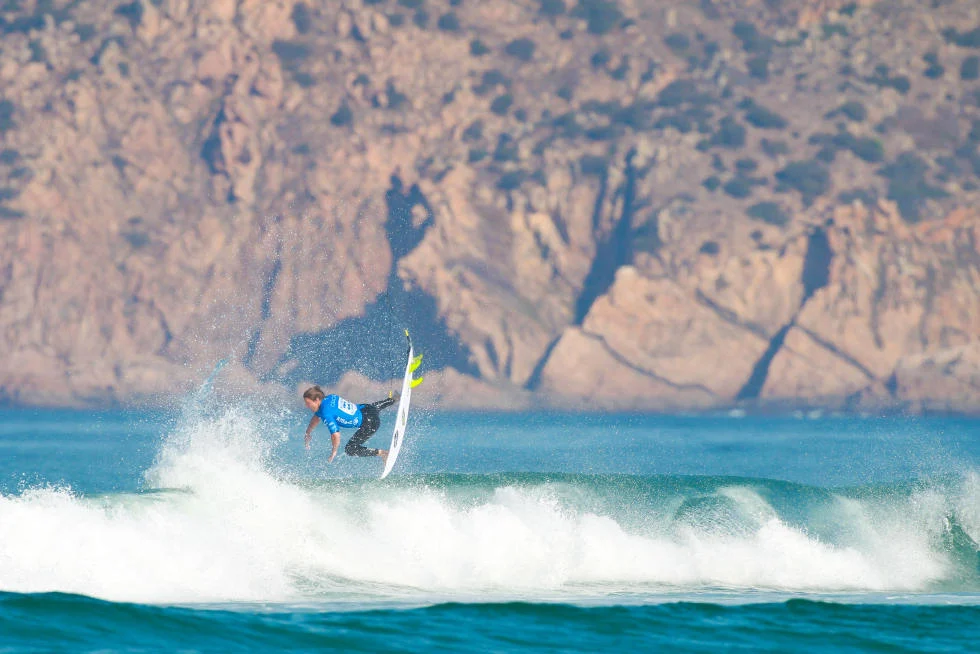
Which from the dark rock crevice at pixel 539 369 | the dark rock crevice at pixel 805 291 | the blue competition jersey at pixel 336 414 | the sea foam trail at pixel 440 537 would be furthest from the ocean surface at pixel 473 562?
the dark rock crevice at pixel 805 291

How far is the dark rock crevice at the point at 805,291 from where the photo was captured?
221ft

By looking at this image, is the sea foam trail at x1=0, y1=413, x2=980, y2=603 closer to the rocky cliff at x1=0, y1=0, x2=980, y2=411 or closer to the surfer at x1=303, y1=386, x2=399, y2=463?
the surfer at x1=303, y1=386, x2=399, y2=463

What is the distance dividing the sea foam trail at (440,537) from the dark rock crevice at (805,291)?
51302 millimetres

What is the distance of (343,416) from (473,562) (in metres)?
2.20

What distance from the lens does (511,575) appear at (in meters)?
12.9

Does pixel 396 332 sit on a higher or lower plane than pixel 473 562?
higher

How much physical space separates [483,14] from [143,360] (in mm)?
35029

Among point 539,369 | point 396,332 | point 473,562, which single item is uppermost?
point 396,332

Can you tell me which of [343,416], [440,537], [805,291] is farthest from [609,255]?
[440,537]

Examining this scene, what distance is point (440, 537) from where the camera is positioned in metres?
13.5

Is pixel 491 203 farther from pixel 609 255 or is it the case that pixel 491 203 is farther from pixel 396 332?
pixel 396 332

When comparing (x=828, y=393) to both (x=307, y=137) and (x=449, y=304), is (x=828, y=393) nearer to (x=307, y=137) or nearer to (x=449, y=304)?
(x=449, y=304)

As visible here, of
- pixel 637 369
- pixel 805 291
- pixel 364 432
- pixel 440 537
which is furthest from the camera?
pixel 805 291

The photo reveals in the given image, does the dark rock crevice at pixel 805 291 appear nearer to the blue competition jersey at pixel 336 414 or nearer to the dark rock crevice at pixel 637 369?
the dark rock crevice at pixel 637 369
